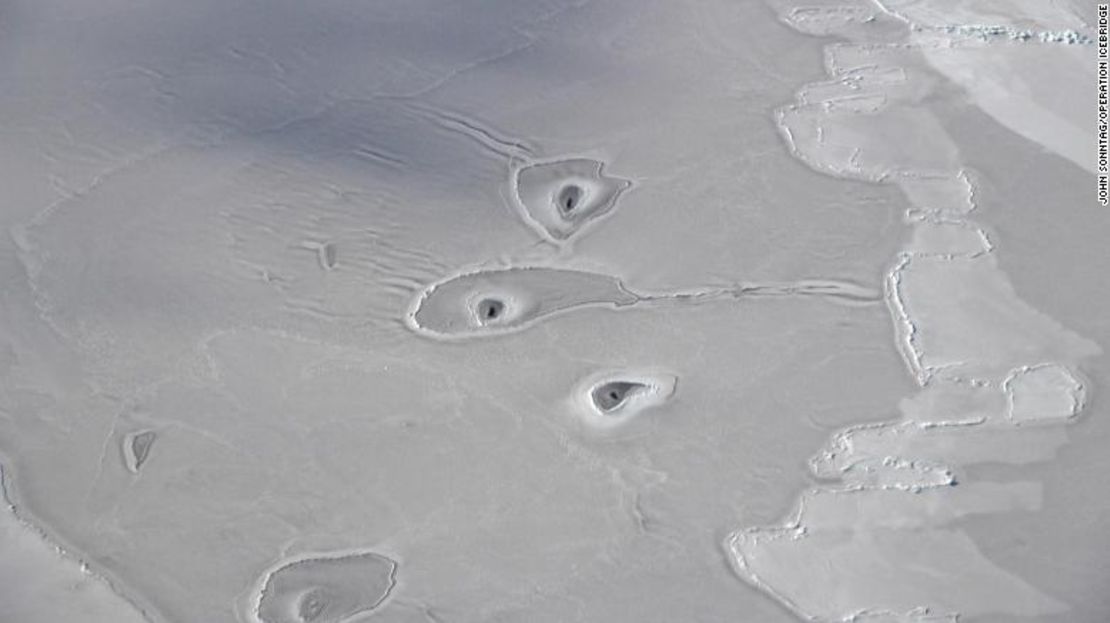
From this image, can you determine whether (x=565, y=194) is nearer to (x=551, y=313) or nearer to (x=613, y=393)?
(x=551, y=313)

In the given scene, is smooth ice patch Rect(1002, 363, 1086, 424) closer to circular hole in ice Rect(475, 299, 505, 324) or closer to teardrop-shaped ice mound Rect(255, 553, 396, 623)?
circular hole in ice Rect(475, 299, 505, 324)

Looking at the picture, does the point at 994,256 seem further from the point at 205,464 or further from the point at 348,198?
the point at 205,464

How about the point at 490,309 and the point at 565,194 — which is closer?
the point at 490,309

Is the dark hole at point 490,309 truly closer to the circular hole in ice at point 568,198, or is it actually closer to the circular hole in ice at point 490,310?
the circular hole in ice at point 490,310

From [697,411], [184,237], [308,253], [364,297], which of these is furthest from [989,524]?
[184,237]

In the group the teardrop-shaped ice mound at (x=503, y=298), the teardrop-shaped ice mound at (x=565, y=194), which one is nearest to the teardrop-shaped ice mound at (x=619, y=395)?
the teardrop-shaped ice mound at (x=503, y=298)

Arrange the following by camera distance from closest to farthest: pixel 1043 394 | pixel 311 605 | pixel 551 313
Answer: pixel 311 605 → pixel 1043 394 → pixel 551 313

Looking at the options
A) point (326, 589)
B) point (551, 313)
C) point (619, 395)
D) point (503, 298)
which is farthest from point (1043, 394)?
point (326, 589)
